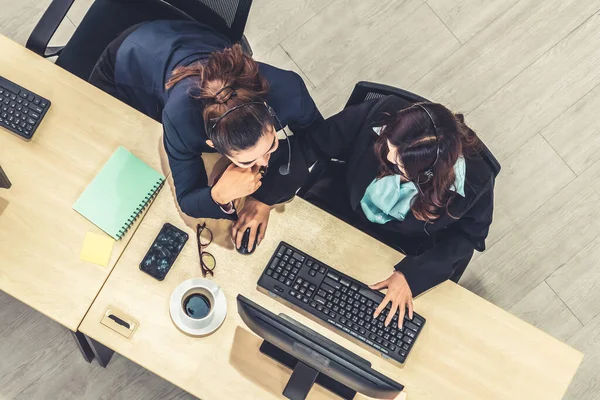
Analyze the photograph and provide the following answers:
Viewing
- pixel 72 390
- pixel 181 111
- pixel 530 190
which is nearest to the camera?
pixel 181 111

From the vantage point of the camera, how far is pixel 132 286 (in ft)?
5.77

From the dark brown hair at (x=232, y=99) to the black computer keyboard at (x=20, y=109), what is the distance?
52 centimetres

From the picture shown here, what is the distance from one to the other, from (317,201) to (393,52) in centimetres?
93

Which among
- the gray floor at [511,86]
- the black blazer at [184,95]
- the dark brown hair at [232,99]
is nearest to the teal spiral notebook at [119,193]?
the black blazer at [184,95]

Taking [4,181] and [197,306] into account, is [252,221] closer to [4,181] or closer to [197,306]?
[197,306]

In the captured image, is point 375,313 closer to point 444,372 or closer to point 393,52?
point 444,372

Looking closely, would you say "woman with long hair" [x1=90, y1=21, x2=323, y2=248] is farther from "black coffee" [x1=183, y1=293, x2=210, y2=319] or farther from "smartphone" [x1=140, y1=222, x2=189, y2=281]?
"black coffee" [x1=183, y1=293, x2=210, y2=319]

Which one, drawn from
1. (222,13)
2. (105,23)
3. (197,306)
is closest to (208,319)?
(197,306)

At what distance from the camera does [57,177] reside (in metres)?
1.82

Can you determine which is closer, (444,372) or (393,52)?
(444,372)

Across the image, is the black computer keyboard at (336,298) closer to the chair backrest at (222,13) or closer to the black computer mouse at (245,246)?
the black computer mouse at (245,246)

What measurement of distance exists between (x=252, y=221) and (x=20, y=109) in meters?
0.73

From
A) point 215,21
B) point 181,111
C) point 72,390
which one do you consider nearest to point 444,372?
point 181,111

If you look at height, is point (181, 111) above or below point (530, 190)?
above
